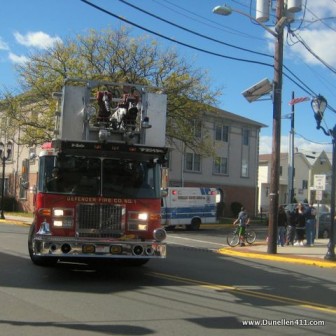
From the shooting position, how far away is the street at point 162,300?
6.78m

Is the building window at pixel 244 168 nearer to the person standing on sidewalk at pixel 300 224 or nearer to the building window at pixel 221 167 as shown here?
the building window at pixel 221 167

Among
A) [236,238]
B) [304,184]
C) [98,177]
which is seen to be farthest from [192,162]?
[98,177]

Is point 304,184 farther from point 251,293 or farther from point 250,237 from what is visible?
point 251,293

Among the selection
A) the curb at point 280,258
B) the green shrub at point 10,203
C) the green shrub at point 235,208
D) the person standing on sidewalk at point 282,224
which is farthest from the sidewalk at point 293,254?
the green shrub at point 10,203

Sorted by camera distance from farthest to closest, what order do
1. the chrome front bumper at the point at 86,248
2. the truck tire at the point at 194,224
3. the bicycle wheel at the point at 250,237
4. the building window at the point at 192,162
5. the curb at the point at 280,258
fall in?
the building window at the point at 192,162 → the truck tire at the point at 194,224 → the bicycle wheel at the point at 250,237 → the curb at the point at 280,258 → the chrome front bumper at the point at 86,248

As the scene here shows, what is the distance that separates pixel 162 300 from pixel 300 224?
45.4ft

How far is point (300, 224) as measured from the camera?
21.2 metres

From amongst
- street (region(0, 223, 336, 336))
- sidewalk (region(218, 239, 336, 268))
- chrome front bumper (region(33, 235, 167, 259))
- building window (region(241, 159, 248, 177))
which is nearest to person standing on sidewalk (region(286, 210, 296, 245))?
sidewalk (region(218, 239, 336, 268))

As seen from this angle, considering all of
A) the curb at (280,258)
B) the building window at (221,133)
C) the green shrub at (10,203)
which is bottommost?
the curb at (280,258)

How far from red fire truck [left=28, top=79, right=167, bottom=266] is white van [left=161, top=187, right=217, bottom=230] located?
757 inches

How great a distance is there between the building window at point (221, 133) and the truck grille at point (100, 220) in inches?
1535

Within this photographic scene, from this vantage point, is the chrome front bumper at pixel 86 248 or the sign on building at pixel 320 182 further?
the sign on building at pixel 320 182

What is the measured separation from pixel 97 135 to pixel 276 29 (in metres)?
10.2

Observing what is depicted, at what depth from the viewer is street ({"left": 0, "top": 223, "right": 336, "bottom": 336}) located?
6781 mm
